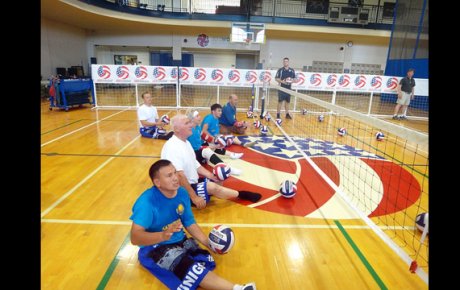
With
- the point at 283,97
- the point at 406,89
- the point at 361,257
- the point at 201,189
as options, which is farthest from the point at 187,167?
the point at 406,89

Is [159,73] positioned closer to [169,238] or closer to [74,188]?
[74,188]

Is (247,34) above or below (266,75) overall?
above

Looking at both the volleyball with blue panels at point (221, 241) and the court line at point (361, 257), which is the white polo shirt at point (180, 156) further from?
the court line at point (361, 257)

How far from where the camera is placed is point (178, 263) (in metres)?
2.54

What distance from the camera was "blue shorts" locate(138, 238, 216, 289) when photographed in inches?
96.3

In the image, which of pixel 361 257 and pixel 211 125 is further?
pixel 211 125

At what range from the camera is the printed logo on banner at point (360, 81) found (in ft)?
40.1

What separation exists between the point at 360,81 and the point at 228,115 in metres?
7.46

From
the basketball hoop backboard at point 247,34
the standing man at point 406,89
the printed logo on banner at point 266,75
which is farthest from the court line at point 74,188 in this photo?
the basketball hoop backboard at point 247,34

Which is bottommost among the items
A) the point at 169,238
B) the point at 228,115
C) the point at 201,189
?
the point at 201,189

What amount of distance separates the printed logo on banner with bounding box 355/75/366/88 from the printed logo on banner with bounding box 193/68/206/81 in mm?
6716

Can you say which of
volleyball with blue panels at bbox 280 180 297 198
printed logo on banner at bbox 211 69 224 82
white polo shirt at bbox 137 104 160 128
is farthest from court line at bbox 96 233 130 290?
printed logo on banner at bbox 211 69 224 82

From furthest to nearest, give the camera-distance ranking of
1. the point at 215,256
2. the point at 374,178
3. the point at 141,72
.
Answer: the point at 141,72 < the point at 374,178 < the point at 215,256

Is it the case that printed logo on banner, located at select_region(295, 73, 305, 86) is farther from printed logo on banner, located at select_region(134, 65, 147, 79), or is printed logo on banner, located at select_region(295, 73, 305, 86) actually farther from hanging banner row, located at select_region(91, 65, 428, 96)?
printed logo on banner, located at select_region(134, 65, 147, 79)
